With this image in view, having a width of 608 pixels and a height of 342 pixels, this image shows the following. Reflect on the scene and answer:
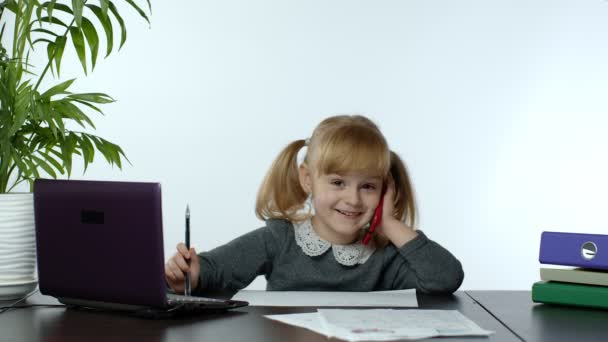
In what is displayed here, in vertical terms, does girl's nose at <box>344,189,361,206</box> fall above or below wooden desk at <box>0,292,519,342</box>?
above

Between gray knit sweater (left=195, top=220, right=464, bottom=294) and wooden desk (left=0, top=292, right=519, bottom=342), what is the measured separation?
0.99 feet

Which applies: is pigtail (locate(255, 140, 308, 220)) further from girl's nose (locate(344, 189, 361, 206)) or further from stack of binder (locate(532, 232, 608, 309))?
stack of binder (locate(532, 232, 608, 309))

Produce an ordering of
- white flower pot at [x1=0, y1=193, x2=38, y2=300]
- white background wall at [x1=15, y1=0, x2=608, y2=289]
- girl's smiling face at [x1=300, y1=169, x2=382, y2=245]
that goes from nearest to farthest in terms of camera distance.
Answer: white flower pot at [x1=0, y1=193, x2=38, y2=300] < girl's smiling face at [x1=300, y1=169, x2=382, y2=245] < white background wall at [x1=15, y1=0, x2=608, y2=289]

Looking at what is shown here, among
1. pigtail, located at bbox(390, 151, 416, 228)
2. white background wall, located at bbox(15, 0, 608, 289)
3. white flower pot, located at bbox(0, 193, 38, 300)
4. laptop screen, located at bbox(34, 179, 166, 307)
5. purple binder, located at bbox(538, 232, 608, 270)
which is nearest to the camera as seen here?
laptop screen, located at bbox(34, 179, 166, 307)

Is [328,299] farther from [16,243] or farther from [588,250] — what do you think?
[16,243]

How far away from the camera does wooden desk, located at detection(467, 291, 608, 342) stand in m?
1.24

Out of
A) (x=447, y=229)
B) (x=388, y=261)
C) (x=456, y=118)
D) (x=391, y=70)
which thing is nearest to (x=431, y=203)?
(x=447, y=229)

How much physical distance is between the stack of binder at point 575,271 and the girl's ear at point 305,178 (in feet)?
2.15

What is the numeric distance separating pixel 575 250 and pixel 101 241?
87 cm

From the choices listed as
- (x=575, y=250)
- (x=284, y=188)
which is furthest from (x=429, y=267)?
(x=284, y=188)

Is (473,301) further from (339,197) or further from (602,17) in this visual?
(602,17)

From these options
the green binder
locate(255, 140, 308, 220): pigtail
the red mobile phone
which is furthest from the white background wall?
the green binder

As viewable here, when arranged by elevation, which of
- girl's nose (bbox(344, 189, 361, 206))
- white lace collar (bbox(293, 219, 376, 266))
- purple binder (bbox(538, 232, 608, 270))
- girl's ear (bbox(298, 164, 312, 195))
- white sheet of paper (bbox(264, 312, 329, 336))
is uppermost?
girl's ear (bbox(298, 164, 312, 195))

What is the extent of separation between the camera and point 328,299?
5.07ft
